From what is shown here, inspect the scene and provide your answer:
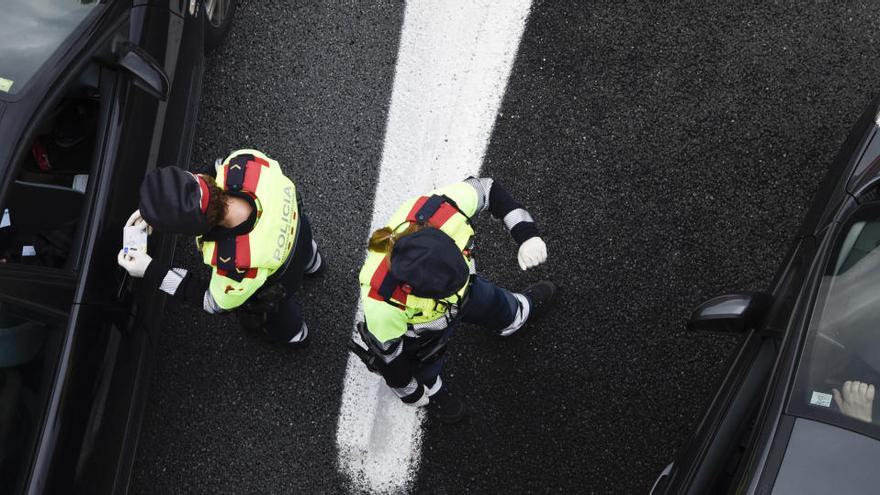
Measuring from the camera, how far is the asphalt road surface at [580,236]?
375 cm

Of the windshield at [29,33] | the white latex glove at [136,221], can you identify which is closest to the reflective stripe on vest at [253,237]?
the white latex glove at [136,221]

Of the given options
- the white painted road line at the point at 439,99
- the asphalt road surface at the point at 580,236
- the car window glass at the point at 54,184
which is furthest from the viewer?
the white painted road line at the point at 439,99

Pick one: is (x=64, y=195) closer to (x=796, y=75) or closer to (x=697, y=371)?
(x=697, y=371)

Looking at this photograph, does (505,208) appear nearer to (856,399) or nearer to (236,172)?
(236,172)

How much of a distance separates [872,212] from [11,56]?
3.61 m

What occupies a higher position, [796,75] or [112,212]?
[796,75]

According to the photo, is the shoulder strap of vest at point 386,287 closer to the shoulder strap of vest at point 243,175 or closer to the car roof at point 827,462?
the shoulder strap of vest at point 243,175

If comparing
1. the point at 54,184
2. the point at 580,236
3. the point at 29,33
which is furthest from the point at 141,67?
the point at 580,236

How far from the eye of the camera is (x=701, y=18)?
4.08 meters

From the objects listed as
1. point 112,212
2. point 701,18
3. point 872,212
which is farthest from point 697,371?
point 112,212

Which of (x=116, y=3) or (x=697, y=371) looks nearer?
(x=116, y=3)

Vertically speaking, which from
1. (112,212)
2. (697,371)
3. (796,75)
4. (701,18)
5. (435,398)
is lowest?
(435,398)

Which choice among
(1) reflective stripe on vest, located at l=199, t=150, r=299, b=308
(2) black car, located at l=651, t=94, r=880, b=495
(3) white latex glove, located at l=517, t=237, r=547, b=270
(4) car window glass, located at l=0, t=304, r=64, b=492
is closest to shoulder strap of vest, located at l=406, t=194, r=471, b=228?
(3) white latex glove, located at l=517, t=237, r=547, b=270

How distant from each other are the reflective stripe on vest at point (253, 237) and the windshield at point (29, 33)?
3.16ft
